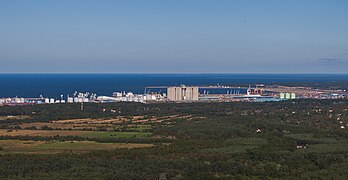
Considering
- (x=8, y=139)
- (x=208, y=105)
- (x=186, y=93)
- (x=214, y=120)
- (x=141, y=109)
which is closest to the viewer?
(x=8, y=139)

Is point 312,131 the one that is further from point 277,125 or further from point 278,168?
point 278,168

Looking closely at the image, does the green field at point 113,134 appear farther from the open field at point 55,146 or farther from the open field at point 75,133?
the open field at point 55,146

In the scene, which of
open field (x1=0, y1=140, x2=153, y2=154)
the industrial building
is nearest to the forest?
open field (x1=0, y1=140, x2=153, y2=154)

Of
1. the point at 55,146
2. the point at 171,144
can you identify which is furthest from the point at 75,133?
the point at 171,144

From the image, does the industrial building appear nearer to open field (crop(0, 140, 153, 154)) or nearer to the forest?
the forest

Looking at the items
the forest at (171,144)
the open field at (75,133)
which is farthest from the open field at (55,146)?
the open field at (75,133)

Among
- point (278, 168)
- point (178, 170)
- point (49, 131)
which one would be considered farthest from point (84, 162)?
point (49, 131)
